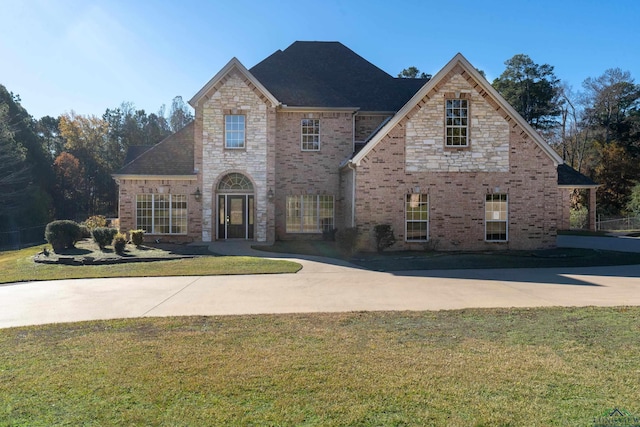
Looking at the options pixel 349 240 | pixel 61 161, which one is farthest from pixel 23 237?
pixel 349 240

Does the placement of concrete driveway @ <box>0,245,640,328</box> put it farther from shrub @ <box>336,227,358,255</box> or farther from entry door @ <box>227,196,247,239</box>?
entry door @ <box>227,196,247,239</box>

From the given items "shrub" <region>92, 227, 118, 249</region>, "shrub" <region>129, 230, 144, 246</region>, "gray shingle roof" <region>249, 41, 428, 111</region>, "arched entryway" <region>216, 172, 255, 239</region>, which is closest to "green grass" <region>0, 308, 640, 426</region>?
"shrub" <region>129, 230, 144, 246</region>

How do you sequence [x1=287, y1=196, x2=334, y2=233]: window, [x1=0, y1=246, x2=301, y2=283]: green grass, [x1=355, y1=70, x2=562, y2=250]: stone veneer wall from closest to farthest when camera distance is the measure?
[x1=0, y1=246, x2=301, y2=283]: green grass → [x1=355, y1=70, x2=562, y2=250]: stone veneer wall → [x1=287, y1=196, x2=334, y2=233]: window

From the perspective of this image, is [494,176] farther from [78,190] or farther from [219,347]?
[78,190]

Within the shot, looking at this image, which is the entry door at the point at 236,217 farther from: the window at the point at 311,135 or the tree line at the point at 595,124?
the tree line at the point at 595,124

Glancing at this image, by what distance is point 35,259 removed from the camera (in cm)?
1697

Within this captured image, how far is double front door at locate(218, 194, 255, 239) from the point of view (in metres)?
21.7

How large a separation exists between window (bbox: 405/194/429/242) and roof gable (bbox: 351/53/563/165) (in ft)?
9.51

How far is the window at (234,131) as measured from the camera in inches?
835

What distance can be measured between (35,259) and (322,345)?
15526 millimetres

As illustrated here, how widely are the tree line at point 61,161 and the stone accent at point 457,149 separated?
38071mm

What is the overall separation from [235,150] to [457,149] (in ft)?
33.5

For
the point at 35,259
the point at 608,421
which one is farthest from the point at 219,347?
the point at 35,259

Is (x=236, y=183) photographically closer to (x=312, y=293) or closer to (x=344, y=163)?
(x=344, y=163)
